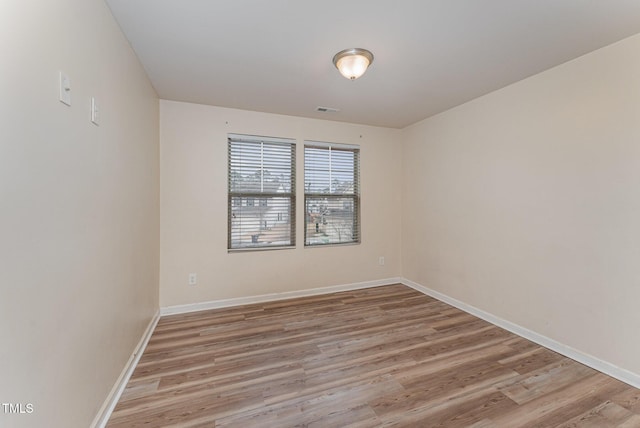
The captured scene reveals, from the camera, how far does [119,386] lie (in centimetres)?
175

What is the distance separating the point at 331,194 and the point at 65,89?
2977 millimetres

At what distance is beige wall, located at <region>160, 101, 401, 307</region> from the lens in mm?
3047

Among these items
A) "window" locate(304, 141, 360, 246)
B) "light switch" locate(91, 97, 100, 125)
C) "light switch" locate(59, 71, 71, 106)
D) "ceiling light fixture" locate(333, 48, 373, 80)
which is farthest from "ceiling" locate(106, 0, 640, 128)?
"window" locate(304, 141, 360, 246)

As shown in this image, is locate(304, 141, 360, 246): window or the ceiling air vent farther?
locate(304, 141, 360, 246): window

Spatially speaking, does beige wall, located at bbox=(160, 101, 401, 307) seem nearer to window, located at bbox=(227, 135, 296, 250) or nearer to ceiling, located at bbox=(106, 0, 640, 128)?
window, located at bbox=(227, 135, 296, 250)

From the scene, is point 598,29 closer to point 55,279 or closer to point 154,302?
point 55,279

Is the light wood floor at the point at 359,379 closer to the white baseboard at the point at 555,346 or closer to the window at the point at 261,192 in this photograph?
the white baseboard at the point at 555,346

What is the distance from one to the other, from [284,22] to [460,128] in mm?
2408

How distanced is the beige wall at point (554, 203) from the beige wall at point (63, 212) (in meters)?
3.33

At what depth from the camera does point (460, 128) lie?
10.4 feet

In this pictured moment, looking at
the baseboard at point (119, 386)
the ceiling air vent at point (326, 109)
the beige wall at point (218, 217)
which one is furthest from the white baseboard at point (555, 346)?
the baseboard at point (119, 386)

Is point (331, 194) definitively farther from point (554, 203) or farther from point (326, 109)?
point (554, 203)

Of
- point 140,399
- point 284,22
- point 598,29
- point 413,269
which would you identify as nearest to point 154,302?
point 140,399

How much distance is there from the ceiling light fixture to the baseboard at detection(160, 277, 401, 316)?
2.69 m
